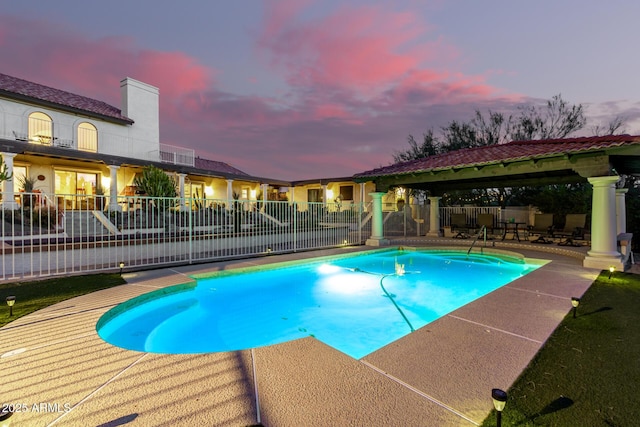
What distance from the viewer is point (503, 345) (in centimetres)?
282

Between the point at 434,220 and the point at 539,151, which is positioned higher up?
the point at 539,151

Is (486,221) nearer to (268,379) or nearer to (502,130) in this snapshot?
(502,130)

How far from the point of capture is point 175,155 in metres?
19.3

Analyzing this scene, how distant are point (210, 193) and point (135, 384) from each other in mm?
20826

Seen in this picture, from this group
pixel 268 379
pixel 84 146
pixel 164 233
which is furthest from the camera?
pixel 84 146

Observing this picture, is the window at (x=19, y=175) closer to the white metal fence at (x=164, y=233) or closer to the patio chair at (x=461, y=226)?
the white metal fence at (x=164, y=233)

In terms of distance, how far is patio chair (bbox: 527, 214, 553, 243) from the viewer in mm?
11370

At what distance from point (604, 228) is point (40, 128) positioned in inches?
897

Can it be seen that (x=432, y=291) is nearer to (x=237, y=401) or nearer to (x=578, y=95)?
(x=237, y=401)

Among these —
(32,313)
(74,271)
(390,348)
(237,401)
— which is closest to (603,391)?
(390,348)

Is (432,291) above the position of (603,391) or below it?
below

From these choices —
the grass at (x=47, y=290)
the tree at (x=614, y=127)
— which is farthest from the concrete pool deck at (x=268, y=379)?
the tree at (x=614, y=127)

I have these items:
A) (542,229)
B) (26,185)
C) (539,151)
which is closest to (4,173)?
(26,185)

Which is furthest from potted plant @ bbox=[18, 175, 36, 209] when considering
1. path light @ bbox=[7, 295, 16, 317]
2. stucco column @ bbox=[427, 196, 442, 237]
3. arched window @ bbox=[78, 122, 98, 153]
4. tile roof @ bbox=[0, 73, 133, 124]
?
stucco column @ bbox=[427, 196, 442, 237]
